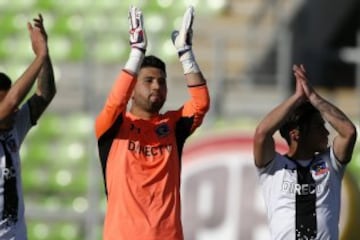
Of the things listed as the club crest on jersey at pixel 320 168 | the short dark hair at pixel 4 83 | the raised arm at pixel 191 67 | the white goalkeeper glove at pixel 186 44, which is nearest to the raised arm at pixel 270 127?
the club crest on jersey at pixel 320 168

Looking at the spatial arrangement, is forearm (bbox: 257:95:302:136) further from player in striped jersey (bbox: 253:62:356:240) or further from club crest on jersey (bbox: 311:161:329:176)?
club crest on jersey (bbox: 311:161:329:176)

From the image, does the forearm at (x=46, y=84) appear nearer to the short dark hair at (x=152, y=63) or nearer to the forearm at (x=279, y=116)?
the short dark hair at (x=152, y=63)

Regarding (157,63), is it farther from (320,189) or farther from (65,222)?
(65,222)

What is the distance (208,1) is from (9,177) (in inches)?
272

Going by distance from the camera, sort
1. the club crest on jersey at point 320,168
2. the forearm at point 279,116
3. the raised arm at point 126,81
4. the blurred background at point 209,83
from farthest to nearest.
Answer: the blurred background at point 209,83
the raised arm at point 126,81
the club crest on jersey at point 320,168
the forearm at point 279,116

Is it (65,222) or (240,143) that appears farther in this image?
(65,222)

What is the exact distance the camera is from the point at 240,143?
1125cm

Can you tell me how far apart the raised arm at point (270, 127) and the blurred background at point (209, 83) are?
11.3 feet

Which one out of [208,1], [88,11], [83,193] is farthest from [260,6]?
[83,193]

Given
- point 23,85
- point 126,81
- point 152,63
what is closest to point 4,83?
point 23,85

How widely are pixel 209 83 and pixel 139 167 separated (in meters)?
4.85

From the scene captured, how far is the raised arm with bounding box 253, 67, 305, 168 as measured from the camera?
7.34m

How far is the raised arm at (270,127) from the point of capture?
24.1ft

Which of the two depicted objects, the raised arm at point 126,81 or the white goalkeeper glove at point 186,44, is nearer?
the raised arm at point 126,81
